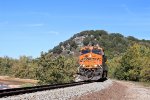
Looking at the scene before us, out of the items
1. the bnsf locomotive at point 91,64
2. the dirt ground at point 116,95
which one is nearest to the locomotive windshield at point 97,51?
the bnsf locomotive at point 91,64

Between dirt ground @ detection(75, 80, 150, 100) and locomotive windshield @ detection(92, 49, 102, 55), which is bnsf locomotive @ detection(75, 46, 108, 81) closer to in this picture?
locomotive windshield @ detection(92, 49, 102, 55)

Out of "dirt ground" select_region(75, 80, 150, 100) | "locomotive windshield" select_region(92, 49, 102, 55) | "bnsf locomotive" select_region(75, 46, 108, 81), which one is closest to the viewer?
"dirt ground" select_region(75, 80, 150, 100)

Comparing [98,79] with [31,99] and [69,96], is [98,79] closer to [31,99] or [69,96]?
[69,96]

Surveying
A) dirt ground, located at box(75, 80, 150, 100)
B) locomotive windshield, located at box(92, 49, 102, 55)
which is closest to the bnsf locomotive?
locomotive windshield, located at box(92, 49, 102, 55)

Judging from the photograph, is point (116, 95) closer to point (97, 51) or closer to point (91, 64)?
point (91, 64)

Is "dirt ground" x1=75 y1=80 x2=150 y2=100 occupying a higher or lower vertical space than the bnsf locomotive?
lower

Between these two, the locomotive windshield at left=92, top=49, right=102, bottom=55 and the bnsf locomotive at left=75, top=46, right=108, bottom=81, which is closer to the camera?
the bnsf locomotive at left=75, top=46, right=108, bottom=81

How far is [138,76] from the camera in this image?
79.1 m

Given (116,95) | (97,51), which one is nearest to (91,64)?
(97,51)

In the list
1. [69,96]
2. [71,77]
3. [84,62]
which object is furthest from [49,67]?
[69,96]

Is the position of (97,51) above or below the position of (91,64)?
above

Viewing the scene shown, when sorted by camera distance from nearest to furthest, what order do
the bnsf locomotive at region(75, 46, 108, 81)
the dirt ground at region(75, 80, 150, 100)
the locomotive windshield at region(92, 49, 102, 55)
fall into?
the dirt ground at region(75, 80, 150, 100)
the bnsf locomotive at region(75, 46, 108, 81)
the locomotive windshield at region(92, 49, 102, 55)

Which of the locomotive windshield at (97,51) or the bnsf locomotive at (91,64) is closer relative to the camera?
the bnsf locomotive at (91,64)

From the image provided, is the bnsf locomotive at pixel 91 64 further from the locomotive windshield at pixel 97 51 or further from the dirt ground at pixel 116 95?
the dirt ground at pixel 116 95
